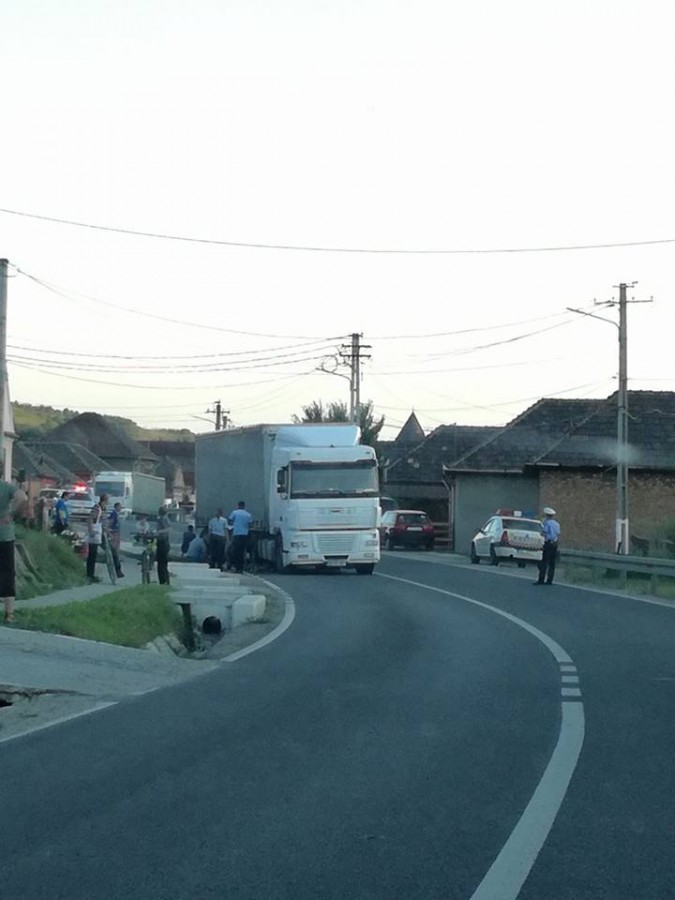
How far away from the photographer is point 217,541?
38.4 metres

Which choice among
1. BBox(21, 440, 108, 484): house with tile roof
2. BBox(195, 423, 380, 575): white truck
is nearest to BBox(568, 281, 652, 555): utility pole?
BBox(195, 423, 380, 575): white truck

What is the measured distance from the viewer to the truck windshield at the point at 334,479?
35.0m

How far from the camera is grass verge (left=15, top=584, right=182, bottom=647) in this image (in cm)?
1647

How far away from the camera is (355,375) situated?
6506 cm

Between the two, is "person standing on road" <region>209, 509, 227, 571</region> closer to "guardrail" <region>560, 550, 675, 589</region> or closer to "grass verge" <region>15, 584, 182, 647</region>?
"guardrail" <region>560, 550, 675, 589</region>

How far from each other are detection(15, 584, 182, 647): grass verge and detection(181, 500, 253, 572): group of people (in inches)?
547

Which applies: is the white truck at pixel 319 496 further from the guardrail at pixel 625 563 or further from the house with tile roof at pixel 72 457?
the house with tile roof at pixel 72 457

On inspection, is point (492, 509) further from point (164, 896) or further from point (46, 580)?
point (164, 896)

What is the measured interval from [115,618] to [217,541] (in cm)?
2001

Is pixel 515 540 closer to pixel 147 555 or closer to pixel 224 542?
pixel 224 542

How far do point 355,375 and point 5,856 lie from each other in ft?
192

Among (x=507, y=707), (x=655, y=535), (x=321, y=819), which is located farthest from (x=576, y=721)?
(x=655, y=535)

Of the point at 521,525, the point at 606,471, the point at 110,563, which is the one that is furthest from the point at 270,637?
the point at 606,471

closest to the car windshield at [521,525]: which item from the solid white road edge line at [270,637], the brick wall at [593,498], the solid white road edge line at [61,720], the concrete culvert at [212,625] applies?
the brick wall at [593,498]
